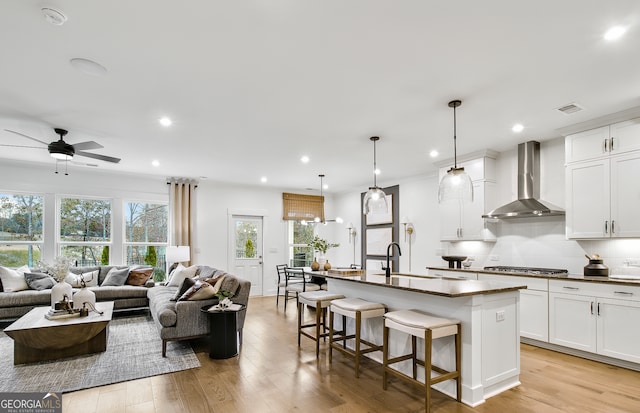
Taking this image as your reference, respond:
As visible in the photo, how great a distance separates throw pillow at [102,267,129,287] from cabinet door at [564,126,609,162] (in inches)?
282

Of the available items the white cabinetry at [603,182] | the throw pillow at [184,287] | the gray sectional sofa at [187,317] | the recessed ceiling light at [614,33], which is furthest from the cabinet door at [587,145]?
the throw pillow at [184,287]

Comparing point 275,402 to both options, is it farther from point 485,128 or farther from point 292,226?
point 292,226

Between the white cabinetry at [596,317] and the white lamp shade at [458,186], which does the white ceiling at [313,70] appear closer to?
the white lamp shade at [458,186]

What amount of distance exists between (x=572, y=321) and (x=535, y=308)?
40 cm

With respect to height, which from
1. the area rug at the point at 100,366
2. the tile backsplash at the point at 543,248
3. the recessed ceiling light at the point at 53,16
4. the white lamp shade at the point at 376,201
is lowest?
the area rug at the point at 100,366

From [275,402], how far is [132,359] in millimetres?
1940

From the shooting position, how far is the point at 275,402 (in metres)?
2.75

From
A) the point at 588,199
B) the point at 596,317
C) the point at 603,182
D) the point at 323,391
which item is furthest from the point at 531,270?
the point at 323,391

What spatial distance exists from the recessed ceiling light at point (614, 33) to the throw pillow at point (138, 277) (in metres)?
6.95

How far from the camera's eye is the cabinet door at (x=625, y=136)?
358 centimetres

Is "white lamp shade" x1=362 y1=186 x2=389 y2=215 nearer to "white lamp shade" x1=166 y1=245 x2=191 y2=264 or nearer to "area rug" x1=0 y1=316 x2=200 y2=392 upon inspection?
"area rug" x1=0 y1=316 x2=200 y2=392

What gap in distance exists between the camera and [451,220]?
5621mm

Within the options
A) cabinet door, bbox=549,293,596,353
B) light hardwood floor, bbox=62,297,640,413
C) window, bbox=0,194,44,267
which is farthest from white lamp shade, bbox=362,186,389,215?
window, bbox=0,194,44,267

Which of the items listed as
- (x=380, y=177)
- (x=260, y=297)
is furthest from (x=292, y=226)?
(x=380, y=177)
